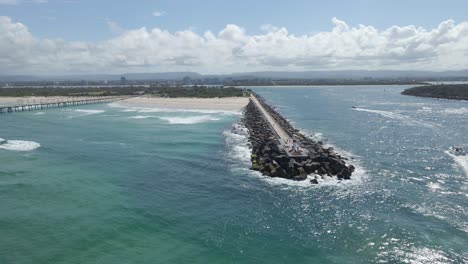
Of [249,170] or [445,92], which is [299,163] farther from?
[445,92]

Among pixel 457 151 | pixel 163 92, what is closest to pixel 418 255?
pixel 457 151

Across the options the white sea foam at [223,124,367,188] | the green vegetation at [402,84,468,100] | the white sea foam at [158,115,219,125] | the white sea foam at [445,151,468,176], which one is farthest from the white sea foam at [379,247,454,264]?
the green vegetation at [402,84,468,100]

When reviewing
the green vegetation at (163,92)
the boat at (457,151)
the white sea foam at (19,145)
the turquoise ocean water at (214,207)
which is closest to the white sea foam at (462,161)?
the turquoise ocean water at (214,207)

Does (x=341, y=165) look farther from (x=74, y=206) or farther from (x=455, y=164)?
(x=74, y=206)

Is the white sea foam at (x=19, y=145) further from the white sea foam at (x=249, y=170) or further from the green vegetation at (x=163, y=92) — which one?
the green vegetation at (x=163, y=92)

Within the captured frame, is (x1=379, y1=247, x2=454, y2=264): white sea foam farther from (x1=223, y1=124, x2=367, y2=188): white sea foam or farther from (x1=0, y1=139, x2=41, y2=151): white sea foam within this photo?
(x1=0, y1=139, x2=41, y2=151): white sea foam

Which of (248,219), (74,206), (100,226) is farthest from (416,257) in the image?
(74,206)
